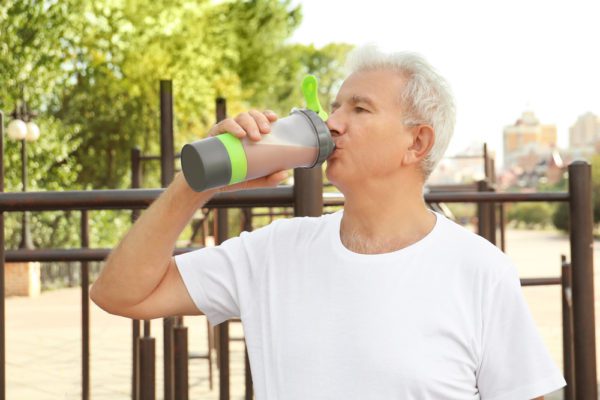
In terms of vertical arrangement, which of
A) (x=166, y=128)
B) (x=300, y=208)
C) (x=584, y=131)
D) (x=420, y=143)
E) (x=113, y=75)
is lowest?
(x=300, y=208)

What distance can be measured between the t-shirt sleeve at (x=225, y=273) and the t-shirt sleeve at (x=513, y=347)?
16.2 inches

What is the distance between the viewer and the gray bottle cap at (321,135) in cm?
142

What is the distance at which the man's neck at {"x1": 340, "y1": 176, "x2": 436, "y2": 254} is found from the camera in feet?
4.99

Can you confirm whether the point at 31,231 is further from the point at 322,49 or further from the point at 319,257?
the point at 322,49

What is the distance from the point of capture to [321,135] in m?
1.42

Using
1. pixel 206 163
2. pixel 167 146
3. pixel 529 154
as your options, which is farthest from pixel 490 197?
pixel 529 154

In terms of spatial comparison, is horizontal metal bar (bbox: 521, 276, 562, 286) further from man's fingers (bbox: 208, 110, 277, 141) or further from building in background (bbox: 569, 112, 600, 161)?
building in background (bbox: 569, 112, 600, 161)

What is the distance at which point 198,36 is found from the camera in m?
22.5

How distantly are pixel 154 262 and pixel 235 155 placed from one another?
0.32m

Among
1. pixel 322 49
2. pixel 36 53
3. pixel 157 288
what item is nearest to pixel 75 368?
pixel 157 288

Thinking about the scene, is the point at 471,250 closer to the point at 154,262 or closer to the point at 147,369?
the point at 154,262

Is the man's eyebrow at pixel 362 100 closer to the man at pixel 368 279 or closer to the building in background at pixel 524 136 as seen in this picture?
the man at pixel 368 279

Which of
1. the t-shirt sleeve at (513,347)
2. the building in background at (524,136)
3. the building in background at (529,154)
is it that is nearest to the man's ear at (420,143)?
the t-shirt sleeve at (513,347)

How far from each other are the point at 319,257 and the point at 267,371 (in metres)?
0.21
